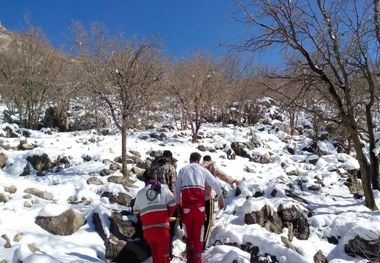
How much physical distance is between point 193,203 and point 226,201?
13.8 ft

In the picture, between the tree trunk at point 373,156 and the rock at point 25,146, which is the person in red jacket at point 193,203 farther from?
the rock at point 25,146

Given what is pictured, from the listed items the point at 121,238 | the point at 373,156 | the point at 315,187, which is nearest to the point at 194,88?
the point at 315,187

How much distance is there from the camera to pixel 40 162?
1336 cm

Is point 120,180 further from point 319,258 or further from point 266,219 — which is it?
point 319,258

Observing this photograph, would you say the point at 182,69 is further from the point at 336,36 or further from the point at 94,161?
the point at 336,36

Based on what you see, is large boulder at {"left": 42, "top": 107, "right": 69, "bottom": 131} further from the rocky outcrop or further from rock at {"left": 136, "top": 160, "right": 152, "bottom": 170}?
the rocky outcrop

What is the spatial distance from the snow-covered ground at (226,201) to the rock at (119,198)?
0.25 metres

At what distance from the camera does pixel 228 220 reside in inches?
308

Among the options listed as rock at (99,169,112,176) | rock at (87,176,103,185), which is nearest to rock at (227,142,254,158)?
rock at (99,169,112,176)

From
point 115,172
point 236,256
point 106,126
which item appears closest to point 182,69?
point 106,126

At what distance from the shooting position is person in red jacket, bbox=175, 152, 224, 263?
5.76 m

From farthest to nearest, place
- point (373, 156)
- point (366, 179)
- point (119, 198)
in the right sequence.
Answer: point (373, 156), point (366, 179), point (119, 198)

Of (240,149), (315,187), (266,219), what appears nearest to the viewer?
(266,219)

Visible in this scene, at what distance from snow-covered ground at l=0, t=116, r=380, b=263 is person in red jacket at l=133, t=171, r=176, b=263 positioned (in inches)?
40.9
